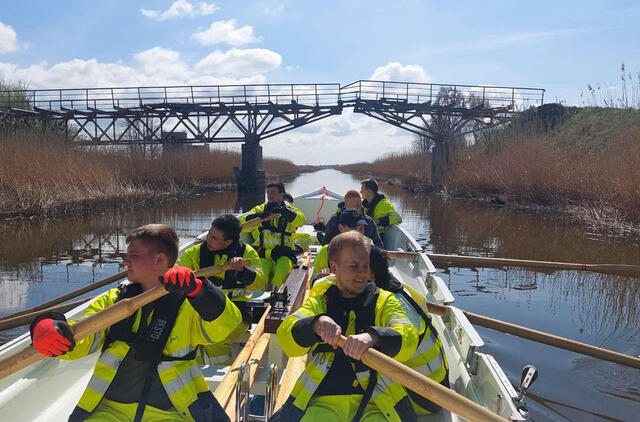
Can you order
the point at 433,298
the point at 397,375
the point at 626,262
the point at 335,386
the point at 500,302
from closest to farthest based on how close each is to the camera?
the point at 397,375, the point at 335,386, the point at 433,298, the point at 500,302, the point at 626,262

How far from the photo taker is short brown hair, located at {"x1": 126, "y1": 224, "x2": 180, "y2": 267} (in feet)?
7.16

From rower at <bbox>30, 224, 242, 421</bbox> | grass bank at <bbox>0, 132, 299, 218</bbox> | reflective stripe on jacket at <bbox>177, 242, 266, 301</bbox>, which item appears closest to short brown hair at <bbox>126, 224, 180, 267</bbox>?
rower at <bbox>30, 224, 242, 421</bbox>

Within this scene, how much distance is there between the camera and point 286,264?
5762mm

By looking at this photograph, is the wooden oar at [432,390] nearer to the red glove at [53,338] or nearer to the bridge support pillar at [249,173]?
the red glove at [53,338]

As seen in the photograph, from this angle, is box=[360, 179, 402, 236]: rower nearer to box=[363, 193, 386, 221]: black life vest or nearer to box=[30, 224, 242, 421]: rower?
box=[363, 193, 386, 221]: black life vest

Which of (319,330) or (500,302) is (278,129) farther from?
(319,330)

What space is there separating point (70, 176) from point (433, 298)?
47.3 ft

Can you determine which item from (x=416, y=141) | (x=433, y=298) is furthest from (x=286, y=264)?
(x=416, y=141)

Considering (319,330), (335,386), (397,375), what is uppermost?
(319,330)

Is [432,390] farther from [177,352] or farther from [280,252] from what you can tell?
[280,252]

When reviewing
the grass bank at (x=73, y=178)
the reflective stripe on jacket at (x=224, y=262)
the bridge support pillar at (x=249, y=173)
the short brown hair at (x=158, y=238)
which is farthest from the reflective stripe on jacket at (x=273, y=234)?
the bridge support pillar at (x=249, y=173)

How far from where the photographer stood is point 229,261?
3.79 metres

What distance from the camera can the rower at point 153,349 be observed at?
2.11m

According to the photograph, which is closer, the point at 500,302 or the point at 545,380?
the point at 545,380
